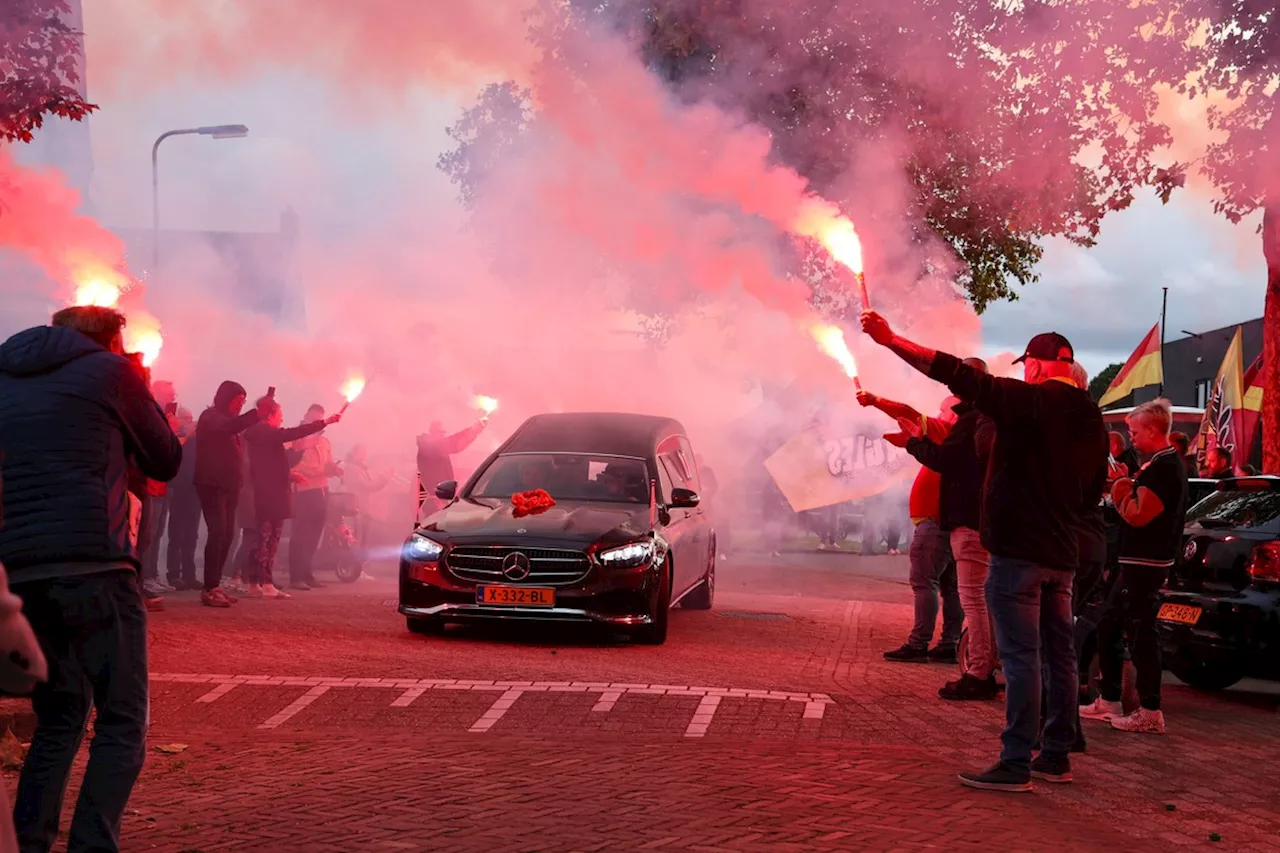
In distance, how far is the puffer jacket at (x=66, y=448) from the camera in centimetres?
501

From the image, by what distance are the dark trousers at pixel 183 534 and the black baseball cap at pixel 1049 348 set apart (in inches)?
446

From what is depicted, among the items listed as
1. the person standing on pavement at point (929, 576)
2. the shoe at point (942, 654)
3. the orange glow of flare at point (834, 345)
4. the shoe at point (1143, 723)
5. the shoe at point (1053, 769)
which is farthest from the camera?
the shoe at point (942, 654)

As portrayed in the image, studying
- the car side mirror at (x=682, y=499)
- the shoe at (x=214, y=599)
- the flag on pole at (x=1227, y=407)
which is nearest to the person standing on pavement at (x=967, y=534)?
the car side mirror at (x=682, y=499)

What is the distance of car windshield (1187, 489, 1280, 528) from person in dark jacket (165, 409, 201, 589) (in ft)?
32.9

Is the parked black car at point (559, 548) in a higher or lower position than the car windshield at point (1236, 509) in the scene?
lower

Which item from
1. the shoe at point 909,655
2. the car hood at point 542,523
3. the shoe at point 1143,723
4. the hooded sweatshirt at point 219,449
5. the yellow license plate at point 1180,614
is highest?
the hooded sweatshirt at point 219,449

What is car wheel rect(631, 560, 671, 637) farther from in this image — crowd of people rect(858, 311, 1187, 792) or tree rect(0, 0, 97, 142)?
tree rect(0, 0, 97, 142)

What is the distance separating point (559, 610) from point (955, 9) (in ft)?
38.6

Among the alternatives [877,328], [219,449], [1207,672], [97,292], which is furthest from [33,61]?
[1207,672]

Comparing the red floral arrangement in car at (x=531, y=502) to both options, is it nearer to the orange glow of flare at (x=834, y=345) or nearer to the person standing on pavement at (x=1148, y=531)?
the orange glow of flare at (x=834, y=345)

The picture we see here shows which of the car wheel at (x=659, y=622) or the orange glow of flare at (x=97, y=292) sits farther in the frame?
the car wheel at (x=659, y=622)

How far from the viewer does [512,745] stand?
8.02 metres

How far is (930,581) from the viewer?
1227 centimetres

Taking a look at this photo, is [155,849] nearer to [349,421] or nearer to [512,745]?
[512,745]
